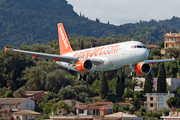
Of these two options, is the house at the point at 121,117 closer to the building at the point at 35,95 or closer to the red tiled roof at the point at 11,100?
the building at the point at 35,95

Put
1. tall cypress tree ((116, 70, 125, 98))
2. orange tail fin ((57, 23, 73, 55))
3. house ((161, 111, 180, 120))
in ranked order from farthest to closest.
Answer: tall cypress tree ((116, 70, 125, 98)) → house ((161, 111, 180, 120)) → orange tail fin ((57, 23, 73, 55))

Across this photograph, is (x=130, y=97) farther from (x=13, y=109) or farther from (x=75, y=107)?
(x=13, y=109)

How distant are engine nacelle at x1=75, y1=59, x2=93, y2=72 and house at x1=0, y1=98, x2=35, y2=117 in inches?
3096

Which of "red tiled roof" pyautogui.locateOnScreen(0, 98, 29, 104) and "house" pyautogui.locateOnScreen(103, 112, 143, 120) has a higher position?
"red tiled roof" pyautogui.locateOnScreen(0, 98, 29, 104)

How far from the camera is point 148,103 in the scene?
139 meters

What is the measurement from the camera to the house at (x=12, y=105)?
133m

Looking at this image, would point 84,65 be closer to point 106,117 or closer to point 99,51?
point 99,51

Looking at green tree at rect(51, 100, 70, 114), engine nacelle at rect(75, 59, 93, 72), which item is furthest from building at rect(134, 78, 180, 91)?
engine nacelle at rect(75, 59, 93, 72)

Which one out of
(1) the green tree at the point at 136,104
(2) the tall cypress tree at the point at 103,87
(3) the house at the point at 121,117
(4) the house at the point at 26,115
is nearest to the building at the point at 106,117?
(3) the house at the point at 121,117

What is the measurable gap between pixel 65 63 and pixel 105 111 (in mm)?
64885

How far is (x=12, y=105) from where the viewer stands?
13325cm

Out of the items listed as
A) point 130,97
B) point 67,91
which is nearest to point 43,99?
point 67,91

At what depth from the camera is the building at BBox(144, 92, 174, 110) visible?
450ft

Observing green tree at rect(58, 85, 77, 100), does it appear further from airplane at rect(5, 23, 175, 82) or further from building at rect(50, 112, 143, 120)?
airplane at rect(5, 23, 175, 82)
